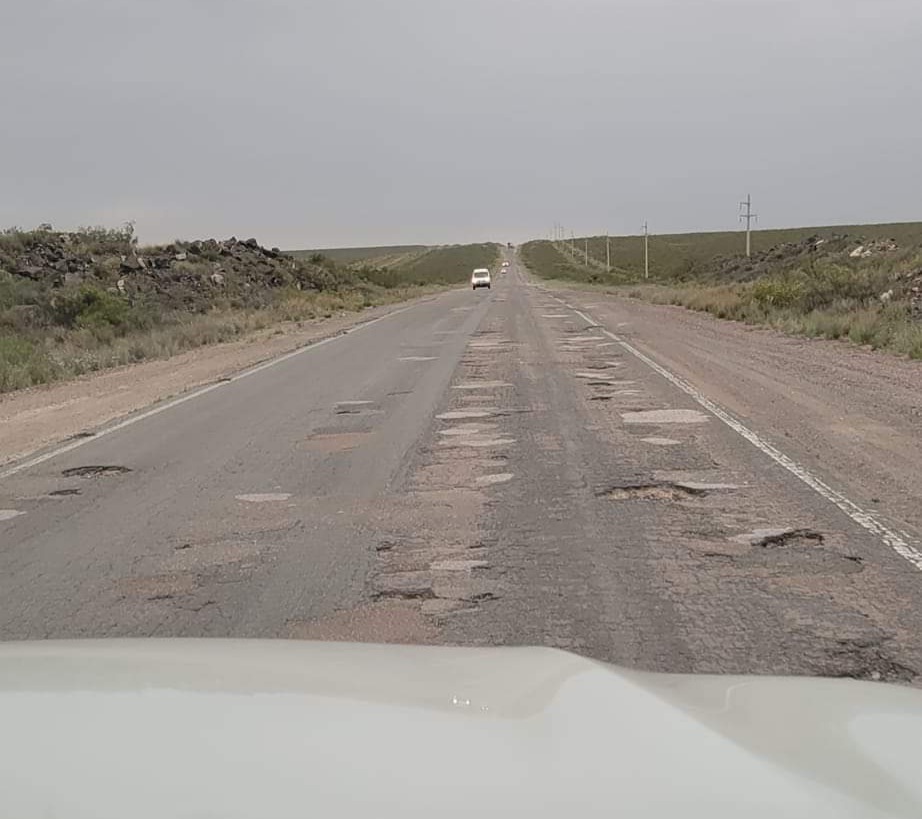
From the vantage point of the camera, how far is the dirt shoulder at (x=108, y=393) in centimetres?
1263

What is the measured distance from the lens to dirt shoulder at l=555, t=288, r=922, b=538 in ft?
27.5

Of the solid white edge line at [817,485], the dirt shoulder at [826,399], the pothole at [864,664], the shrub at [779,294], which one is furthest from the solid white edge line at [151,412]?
the shrub at [779,294]

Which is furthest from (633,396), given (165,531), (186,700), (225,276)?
(225,276)

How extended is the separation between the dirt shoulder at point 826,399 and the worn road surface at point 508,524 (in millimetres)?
53

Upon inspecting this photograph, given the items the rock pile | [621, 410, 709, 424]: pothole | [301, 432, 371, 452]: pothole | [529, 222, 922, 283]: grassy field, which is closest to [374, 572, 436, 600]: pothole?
[301, 432, 371, 452]: pothole

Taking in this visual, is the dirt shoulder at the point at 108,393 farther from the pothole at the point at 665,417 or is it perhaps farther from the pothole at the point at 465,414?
the pothole at the point at 665,417

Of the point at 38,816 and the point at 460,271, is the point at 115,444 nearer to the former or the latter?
the point at 38,816

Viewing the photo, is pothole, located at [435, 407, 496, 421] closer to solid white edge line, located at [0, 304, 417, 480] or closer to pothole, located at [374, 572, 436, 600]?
solid white edge line, located at [0, 304, 417, 480]

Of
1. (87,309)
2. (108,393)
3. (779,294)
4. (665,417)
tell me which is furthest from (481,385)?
(779,294)

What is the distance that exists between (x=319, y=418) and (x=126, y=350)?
12771 millimetres

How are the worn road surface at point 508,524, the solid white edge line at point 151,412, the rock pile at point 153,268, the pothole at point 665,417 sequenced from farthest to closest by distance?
the rock pile at point 153,268, the pothole at point 665,417, the solid white edge line at point 151,412, the worn road surface at point 508,524

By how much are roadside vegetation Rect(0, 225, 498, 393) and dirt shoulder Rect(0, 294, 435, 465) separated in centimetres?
106

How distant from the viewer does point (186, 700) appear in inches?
108

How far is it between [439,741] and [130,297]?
36616mm
